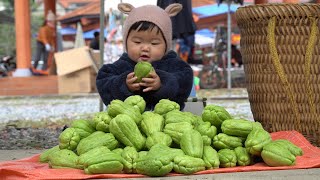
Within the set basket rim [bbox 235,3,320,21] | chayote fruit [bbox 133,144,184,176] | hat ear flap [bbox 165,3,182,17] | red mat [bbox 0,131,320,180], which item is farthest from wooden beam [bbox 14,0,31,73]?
chayote fruit [bbox 133,144,184,176]

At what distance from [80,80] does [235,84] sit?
4.28 metres

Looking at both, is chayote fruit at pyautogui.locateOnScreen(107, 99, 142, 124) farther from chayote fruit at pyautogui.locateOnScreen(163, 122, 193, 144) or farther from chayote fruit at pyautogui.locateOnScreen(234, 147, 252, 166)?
chayote fruit at pyautogui.locateOnScreen(234, 147, 252, 166)

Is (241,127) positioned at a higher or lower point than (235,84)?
higher

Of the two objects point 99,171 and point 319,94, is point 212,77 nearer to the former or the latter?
point 319,94

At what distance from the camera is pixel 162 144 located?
300 cm

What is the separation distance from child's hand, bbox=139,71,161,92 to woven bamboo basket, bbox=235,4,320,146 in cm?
78

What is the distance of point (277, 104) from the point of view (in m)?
4.21

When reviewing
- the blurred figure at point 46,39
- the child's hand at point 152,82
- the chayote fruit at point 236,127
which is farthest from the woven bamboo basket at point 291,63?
the blurred figure at point 46,39

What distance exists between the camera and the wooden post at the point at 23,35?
56.7ft

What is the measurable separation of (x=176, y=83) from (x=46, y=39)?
1506cm

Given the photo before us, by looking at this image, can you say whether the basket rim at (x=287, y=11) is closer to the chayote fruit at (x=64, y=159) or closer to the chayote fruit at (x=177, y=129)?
the chayote fruit at (x=177, y=129)

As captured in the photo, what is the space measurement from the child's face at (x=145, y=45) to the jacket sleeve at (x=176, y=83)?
0.13 meters

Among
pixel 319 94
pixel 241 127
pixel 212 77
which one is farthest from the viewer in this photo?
pixel 212 77

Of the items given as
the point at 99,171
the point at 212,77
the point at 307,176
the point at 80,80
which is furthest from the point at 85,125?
the point at 212,77
